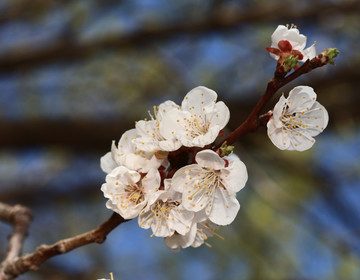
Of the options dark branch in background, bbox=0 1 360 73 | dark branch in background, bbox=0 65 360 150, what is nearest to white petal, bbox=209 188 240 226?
dark branch in background, bbox=0 65 360 150

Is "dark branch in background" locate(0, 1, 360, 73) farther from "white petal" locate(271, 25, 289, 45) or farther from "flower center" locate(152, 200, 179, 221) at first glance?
"flower center" locate(152, 200, 179, 221)

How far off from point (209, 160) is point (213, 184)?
154 millimetres

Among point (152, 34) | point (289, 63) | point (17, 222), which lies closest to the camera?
point (289, 63)

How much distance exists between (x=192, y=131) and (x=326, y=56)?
30cm

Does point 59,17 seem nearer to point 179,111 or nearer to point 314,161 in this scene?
point 314,161

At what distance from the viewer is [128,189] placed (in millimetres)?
944

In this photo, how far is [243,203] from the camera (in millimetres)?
3648

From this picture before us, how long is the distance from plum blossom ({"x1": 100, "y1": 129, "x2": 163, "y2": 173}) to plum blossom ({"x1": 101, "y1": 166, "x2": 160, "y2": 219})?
2 centimetres

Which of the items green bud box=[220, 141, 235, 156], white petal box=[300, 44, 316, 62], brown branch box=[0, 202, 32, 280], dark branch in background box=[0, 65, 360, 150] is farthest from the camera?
dark branch in background box=[0, 65, 360, 150]

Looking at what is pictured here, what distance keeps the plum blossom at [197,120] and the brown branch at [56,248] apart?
0.73 feet

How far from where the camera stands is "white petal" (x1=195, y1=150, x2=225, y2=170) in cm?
82

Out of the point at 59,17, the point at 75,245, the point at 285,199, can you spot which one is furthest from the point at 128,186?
the point at 59,17

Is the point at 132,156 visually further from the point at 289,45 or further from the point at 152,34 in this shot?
the point at 152,34

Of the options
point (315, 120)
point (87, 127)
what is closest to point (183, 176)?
point (315, 120)
